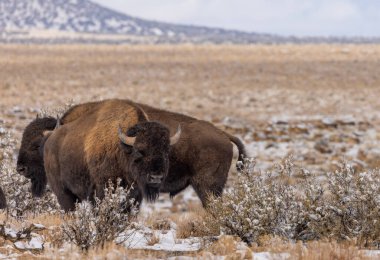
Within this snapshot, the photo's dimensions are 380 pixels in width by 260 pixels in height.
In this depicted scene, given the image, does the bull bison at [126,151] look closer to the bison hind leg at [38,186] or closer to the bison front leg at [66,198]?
the bison front leg at [66,198]

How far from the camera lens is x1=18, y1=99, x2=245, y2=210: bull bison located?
7.41 m

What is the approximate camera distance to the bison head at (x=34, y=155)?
8.95 m

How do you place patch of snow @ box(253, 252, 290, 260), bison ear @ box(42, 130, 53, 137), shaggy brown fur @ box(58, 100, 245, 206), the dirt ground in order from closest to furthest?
patch of snow @ box(253, 252, 290, 260), shaggy brown fur @ box(58, 100, 245, 206), bison ear @ box(42, 130, 53, 137), the dirt ground

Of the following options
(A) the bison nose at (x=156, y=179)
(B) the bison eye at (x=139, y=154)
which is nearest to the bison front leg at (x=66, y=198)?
(B) the bison eye at (x=139, y=154)

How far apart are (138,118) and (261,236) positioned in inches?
81.7

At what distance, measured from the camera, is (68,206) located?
27.3ft

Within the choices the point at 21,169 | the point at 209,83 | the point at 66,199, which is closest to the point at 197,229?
the point at 66,199

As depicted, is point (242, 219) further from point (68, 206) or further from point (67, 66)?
point (67, 66)

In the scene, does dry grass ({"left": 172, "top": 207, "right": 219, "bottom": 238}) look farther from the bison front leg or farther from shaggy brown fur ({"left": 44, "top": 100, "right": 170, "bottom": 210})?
the bison front leg

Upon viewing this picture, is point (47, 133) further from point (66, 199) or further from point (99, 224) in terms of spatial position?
point (99, 224)

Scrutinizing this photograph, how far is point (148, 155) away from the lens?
7195 mm

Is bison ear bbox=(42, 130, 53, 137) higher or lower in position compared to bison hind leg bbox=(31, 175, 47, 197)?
higher

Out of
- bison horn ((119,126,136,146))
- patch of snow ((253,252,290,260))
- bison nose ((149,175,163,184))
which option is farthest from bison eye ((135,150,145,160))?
patch of snow ((253,252,290,260))

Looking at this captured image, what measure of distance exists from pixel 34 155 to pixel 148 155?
2.37m
